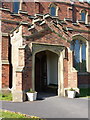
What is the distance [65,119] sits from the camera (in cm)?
693

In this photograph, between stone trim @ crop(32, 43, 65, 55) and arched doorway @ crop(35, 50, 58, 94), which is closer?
stone trim @ crop(32, 43, 65, 55)

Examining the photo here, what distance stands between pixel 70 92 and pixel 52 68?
12.3ft

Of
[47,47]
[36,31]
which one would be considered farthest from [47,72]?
[36,31]

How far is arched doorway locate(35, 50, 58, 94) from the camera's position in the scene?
14.7 metres

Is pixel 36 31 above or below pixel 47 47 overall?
above

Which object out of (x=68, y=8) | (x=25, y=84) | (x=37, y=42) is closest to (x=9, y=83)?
(x=25, y=84)

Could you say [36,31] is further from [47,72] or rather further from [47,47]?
[47,72]

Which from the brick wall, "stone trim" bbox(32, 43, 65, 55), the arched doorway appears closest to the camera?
the brick wall

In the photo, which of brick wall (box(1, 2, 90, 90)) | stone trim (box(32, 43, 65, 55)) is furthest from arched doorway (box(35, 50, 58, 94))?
brick wall (box(1, 2, 90, 90))

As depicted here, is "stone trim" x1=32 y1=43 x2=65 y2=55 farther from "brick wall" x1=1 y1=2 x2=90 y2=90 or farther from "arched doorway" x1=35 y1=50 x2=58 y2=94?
"arched doorway" x1=35 y1=50 x2=58 y2=94

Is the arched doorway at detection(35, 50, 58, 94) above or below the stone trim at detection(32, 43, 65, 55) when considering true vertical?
below

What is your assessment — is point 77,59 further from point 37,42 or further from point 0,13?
point 0,13

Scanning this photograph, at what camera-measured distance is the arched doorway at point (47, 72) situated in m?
14.7

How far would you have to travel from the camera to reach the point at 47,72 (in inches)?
602
